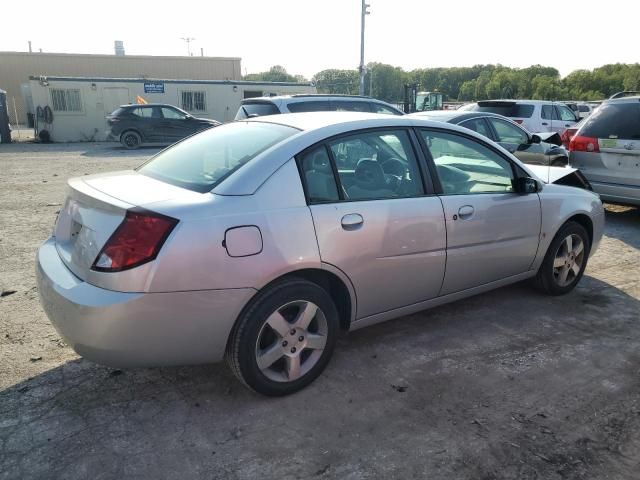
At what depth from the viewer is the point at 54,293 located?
269cm

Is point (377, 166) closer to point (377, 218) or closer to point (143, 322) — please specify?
point (377, 218)

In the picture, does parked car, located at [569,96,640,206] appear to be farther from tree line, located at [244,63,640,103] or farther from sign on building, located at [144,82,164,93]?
tree line, located at [244,63,640,103]

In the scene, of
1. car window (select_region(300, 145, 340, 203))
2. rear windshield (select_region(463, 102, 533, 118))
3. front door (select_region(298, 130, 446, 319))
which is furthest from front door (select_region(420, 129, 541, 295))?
rear windshield (select_region(463, 102, 533, 118))

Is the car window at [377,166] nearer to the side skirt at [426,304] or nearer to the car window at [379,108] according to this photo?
the side skirt at [426,304]

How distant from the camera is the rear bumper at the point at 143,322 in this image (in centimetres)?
245

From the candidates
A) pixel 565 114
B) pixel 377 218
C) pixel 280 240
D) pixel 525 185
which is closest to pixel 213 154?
pixel 280 240

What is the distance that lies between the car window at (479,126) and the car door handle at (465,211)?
4.44 metres

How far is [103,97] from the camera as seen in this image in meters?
22.9

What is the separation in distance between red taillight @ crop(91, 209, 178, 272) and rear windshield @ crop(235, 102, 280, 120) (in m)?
7.01

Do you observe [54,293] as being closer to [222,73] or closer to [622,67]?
[222,73]

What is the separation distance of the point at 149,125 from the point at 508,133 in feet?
47.4

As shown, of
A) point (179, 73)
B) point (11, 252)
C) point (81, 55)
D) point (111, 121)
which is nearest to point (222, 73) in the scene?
point (179, 73)

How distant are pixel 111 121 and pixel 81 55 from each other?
22.0 metres

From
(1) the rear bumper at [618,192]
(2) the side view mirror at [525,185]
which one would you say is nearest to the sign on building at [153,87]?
(1) the rear bumper at [618,192]
